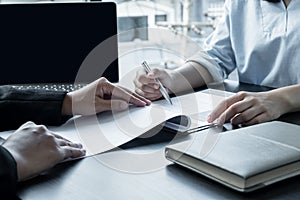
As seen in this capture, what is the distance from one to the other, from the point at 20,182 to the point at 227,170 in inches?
12.0

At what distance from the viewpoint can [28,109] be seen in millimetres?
907

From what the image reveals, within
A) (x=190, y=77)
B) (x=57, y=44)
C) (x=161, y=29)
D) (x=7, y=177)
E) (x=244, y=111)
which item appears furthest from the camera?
(x=161, y=29)

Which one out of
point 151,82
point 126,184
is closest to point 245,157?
point 126,184

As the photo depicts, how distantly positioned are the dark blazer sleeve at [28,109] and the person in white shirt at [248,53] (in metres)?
0.25

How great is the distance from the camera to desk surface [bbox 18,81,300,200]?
582 millimetres

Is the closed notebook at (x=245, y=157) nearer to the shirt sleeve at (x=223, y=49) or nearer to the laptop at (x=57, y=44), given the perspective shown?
the laptop at (x=57, y=44)

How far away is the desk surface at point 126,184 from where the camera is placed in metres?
0.58

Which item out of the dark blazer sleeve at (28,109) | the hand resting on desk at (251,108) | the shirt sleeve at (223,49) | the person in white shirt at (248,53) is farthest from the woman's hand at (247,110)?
the shirt sleeve at (223,49)

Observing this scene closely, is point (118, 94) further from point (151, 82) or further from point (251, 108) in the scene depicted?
point (251, 108)

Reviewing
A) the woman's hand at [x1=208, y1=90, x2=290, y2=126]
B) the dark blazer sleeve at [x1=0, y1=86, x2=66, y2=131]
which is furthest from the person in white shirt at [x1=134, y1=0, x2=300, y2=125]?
the dark blazer sleeve at [x1=0, y1=86, x2=66, y2=131]

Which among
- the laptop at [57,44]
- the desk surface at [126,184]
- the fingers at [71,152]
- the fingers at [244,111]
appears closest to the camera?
the desk surface at [126,184]

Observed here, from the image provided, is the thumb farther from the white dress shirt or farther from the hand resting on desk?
the white dress shirt

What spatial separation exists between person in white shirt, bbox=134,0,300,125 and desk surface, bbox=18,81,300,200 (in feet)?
1.27

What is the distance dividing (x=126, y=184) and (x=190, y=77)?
663mm
